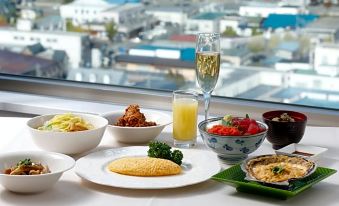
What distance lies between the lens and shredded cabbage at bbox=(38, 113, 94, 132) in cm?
196

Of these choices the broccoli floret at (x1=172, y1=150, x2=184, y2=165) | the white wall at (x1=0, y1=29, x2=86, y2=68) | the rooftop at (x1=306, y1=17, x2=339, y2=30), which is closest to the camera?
the broccoli floret at (x1=172, y1=150, x2=184, y2=165)

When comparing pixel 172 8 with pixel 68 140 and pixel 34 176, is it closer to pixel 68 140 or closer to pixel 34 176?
pixel 68 140

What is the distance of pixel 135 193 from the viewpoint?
1.69 m

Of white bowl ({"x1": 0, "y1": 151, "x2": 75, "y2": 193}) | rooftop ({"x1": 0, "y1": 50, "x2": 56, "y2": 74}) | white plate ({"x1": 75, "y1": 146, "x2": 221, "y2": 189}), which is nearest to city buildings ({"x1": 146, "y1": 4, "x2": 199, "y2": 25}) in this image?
rooftop ({"x1": 0, "y1": 50, "x2": 56, "y2": 74})

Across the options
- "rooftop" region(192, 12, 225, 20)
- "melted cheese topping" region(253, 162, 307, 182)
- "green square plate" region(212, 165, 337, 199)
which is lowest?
"green square plate" region(212, 165, 337, 199)

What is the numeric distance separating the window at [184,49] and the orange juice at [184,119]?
0.82 metres

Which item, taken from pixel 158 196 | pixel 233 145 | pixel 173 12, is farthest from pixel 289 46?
pixel 158 196

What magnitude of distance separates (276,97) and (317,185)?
4.11 feet

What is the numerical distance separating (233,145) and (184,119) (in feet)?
0.81

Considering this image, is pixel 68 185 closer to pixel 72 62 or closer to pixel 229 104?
pixel 229 104

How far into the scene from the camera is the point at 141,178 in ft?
5.72

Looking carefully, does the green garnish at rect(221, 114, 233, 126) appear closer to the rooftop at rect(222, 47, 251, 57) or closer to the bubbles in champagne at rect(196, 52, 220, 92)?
the bubbles in champagne at rect(196, 52, 220, 92)

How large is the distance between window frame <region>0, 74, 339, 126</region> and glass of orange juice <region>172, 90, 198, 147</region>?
2.56 ft

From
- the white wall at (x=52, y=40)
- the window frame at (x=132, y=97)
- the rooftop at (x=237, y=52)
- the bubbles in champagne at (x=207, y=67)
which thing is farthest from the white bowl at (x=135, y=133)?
the white wall at (x=52, y=40)
